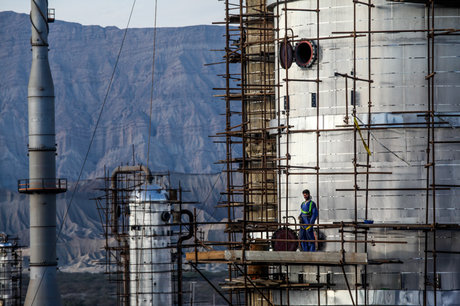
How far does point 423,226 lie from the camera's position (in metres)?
28.8

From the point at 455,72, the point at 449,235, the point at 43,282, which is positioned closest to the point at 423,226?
the point at 449,235

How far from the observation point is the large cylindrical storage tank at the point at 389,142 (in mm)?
29734

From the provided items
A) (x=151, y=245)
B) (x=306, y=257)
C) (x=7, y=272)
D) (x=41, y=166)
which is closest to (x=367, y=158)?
(x=306, y=257)

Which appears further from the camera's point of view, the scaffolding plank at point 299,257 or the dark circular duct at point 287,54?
the dark circular duct at point 287,54

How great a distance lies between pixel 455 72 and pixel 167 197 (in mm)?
35608

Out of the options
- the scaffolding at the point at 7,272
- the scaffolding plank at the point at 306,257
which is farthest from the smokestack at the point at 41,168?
the scaffolding plank at the point at 306,257

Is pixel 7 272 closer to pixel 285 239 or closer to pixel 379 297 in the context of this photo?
pixel 285 239

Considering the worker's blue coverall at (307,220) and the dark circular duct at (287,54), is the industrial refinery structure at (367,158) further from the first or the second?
the worker's blue coverall at (307,220)

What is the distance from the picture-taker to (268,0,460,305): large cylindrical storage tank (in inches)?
1171

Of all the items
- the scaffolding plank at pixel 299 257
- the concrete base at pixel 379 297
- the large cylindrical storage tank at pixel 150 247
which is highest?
the scaffolding plank at pixel 299 257

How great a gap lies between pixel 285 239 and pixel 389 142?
439cm

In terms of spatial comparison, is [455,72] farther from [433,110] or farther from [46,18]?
[46,18]

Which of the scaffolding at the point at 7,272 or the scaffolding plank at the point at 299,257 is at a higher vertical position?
the scaffolding plank at the point at 299,257

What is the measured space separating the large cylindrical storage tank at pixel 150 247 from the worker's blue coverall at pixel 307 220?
3290 centimetres
